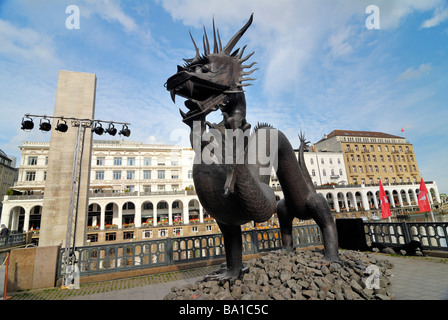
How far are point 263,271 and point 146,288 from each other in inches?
117

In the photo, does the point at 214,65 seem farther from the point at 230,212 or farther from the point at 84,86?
the point at 84,86

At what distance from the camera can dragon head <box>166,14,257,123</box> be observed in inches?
107

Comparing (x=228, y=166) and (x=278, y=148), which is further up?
(x=278, y=148)

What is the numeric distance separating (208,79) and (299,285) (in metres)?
3.42

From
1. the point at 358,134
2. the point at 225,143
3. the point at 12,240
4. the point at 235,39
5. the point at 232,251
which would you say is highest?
the point at 358,134

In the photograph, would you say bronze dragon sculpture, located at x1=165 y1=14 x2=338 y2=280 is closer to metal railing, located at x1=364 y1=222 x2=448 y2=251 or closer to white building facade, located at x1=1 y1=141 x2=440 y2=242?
metal railing, located at x1=364 y1=222 x2=448 y2=251

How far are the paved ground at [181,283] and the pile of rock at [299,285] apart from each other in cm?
56

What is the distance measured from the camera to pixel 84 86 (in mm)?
10477

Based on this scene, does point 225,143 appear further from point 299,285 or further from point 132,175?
point 132,175

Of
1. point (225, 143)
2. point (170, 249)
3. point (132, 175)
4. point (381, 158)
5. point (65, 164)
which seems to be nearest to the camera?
point (225, 143)

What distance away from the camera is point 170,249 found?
21.6 feet

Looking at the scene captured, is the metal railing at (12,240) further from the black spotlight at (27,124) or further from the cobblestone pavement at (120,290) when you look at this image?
the cobblestone pavement at (120,290)

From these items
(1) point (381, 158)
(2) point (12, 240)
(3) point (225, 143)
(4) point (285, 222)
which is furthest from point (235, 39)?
(1) point (381, 158)
